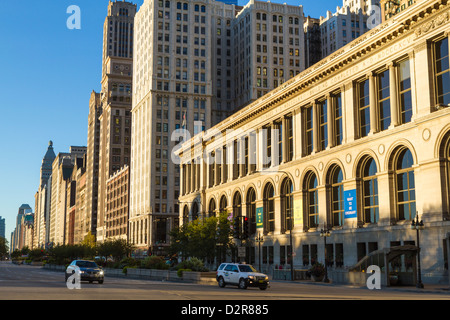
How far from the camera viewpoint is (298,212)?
206 ft

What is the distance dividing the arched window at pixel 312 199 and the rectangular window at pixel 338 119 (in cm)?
549

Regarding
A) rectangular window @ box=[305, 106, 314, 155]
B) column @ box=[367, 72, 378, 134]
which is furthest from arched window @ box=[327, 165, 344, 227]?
column @ box=[367, 72, 378, 134]

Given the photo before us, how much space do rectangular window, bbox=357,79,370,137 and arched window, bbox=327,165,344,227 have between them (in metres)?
5.24

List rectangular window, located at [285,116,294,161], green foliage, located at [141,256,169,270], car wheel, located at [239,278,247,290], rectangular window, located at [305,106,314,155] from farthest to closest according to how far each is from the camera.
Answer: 1. rectangular window, located at [285,116,294,161]
2. rectangular window, located at [305,106,314,155]
3. green foliage, located at [141,256,169,270]
4. car wheel, located at [239,278,247,290]

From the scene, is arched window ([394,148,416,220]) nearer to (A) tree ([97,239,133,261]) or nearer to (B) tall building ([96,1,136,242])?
(A) tree ([97,239,133,261])

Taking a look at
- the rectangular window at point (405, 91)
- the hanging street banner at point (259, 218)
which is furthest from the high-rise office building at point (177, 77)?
the rectangular window at point (405, 91)

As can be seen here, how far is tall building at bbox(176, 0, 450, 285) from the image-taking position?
4338 centimetres

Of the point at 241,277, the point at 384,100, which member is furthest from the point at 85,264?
the point at 384,100

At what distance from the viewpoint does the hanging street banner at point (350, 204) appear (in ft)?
174

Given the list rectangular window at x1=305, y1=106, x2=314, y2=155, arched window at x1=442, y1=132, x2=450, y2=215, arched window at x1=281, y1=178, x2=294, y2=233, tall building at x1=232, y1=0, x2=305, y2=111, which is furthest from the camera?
tall building at x1=232, y1=0, x2=305, y2=111

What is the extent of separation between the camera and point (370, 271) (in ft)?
132
